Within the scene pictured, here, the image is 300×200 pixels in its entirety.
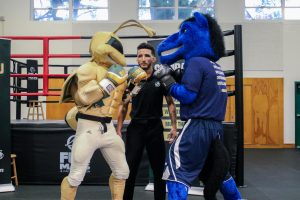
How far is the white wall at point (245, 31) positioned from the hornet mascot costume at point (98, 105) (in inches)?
314

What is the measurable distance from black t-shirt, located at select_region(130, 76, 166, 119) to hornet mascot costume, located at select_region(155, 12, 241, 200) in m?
0.67

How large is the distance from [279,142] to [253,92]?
151cm

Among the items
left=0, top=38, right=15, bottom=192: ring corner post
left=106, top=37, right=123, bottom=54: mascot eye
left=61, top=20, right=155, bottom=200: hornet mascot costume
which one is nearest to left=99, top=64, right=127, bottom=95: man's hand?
left=61, top=20, right=155, bottom=200: hornet mascot costume

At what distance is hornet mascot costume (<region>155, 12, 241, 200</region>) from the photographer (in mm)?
2820

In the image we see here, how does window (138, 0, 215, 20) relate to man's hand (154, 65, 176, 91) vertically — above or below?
above

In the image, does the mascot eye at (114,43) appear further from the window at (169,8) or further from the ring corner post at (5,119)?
the window at (169,8)

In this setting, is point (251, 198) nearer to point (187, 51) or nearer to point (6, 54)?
point (187, 51)

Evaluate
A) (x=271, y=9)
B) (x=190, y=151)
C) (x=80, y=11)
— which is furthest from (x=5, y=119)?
(x=271, y=9)

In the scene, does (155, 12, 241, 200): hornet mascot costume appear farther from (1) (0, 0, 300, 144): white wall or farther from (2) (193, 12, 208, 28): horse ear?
(1) (0, 0, 300, 144): white wall

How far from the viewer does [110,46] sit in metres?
3.18

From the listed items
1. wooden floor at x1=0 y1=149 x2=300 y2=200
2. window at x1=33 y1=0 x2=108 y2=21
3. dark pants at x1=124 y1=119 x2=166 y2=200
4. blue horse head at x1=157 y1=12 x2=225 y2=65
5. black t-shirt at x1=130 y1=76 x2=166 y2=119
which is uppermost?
window at x1=33 y1=0 x2=108 y2=21

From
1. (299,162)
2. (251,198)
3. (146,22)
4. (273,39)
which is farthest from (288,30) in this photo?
(251,198)

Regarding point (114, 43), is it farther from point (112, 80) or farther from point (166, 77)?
point (166, 77)

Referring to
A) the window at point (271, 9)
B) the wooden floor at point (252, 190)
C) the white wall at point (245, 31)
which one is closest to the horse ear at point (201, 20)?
the wooden floor at point (252, 190)
